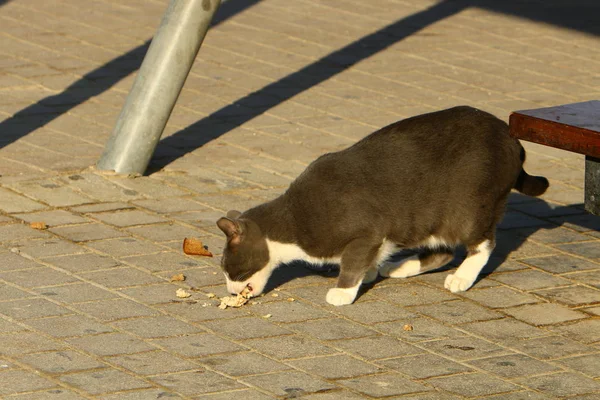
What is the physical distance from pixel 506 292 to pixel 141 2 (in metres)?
8.16

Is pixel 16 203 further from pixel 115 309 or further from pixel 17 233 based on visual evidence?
pixel 115 309

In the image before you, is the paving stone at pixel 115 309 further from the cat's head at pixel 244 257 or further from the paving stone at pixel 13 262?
the paving stone at pixel 13 262

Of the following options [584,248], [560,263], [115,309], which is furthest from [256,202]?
[584,248]

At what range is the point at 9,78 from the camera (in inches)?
415

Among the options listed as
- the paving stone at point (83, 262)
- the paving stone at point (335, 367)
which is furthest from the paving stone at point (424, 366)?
the paving stone at point (83, 262)

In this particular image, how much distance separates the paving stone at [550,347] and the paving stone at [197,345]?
146cm

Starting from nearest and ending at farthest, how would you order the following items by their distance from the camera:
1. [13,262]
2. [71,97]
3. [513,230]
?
[13,262]
[513,230]
[71,97]

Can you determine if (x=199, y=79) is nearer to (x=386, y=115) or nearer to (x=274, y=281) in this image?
(x=386, y=115)

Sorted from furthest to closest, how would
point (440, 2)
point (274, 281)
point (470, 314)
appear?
point (440, 2)
point (274, 281)
point (470, 314)

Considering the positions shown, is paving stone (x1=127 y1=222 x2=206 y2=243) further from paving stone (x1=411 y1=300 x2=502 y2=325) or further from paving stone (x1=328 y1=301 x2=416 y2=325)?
paving stone (x1=411 y1=300 x2=502 y2=325)

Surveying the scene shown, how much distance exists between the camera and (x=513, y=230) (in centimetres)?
776

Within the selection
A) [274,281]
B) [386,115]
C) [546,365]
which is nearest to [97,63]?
[386,115]

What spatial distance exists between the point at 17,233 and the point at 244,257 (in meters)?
1.72

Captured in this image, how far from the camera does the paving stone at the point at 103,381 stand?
5.21 m
